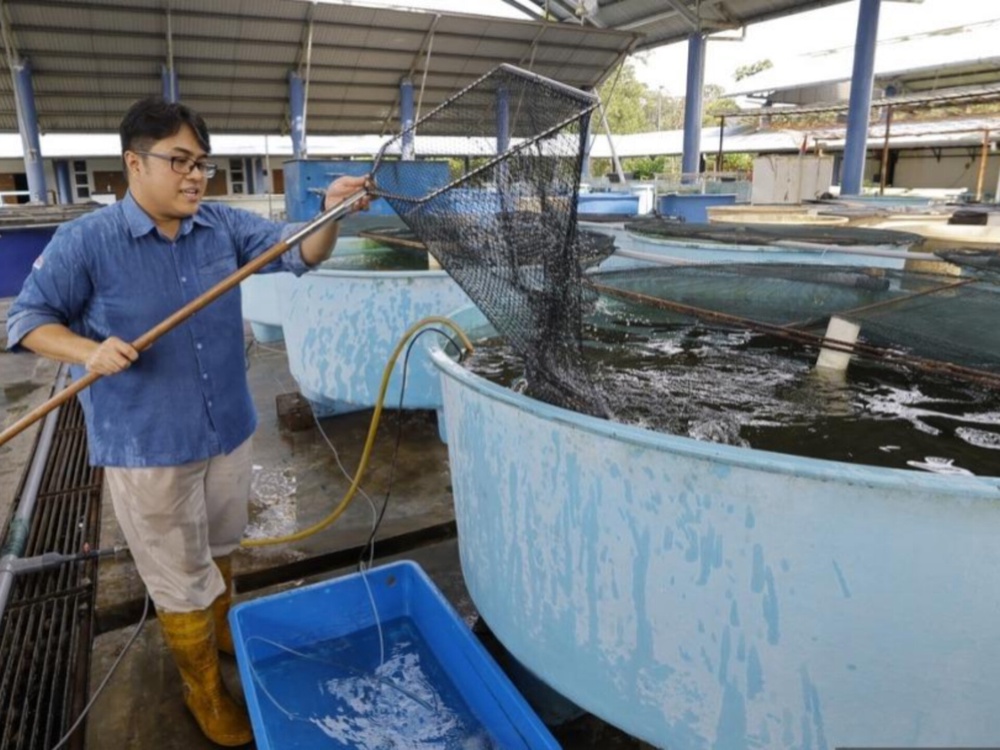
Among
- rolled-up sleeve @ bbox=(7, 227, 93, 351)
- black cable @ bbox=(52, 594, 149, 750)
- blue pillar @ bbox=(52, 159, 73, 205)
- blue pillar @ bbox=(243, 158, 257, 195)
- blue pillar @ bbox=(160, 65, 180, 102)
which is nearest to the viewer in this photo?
rolled-up sleeve @ bbox=(7, 227, 93, 351)

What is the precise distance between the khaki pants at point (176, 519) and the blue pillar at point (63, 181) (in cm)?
2180

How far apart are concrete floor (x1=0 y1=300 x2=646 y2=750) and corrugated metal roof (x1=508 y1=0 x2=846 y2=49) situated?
1426cm

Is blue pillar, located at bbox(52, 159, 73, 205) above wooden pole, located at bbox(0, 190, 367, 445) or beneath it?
above

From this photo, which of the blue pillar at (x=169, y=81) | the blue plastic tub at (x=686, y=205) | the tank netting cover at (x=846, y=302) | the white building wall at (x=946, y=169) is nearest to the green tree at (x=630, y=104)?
the white building wall at (x=946, y=169)

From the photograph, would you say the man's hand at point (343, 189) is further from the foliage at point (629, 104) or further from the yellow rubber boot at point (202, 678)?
the foliage at point (629, 104)

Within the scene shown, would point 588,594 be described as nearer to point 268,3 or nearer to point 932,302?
point 932,302

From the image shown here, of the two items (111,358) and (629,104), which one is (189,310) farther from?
(629,104)

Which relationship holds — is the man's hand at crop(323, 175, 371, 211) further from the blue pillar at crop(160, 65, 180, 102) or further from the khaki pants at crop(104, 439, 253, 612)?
the blue pillar at crop(160, 65, 180, 102)

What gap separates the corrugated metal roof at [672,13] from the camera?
598 inches

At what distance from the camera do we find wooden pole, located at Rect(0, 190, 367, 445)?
162 centimetres

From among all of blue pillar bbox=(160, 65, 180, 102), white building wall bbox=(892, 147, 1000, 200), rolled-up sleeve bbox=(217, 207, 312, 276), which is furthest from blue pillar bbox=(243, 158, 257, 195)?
rolled-up sleeve bbox=(217, 207, 312, 276)

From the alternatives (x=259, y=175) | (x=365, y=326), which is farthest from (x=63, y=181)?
(x=365, y=326)

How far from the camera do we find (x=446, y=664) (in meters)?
2.15

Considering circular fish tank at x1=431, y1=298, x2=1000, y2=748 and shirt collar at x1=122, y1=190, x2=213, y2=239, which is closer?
circular fish tank at x1=431, y1=298, x2=1000, y2=748
